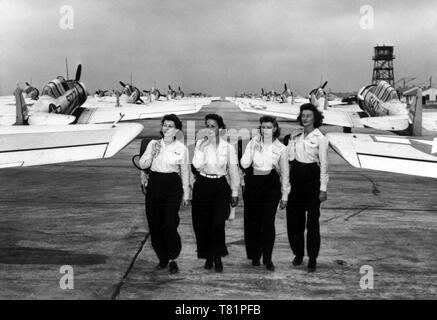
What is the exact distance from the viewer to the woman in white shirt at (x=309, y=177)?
5641 millimetres

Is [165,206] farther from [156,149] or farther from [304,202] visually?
[304,202]

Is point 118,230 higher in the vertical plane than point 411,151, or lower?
lower

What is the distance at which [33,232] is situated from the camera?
7.50 metres

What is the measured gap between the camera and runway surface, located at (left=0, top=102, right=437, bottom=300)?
16.9 feet

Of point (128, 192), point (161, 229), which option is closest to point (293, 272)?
point (161, 229)

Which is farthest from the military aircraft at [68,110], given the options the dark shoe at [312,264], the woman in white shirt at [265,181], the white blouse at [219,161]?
the dark shoe at [312,264]

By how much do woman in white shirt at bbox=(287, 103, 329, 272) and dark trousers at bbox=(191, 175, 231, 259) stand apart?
83 cm

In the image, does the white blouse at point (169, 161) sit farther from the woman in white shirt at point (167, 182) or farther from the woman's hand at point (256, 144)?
the woman's hand at point (256, 144)

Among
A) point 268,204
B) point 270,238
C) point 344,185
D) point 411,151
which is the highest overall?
point 411,151

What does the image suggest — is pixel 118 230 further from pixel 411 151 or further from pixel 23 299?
pixel 411 151

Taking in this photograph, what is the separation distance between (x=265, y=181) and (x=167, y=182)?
3.76 ft

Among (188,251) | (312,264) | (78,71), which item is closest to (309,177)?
(312,264)

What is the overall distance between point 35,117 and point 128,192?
10.3 meters

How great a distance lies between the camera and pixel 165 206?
560cm
